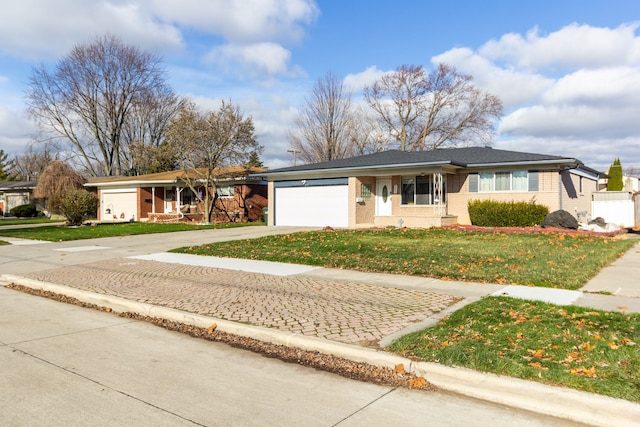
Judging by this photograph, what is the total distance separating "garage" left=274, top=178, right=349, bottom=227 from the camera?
2502cm

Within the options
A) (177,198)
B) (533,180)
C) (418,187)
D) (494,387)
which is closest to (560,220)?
(533,180)

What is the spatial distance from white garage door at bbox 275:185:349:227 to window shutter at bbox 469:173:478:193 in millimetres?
6253

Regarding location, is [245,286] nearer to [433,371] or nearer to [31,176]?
[433,371]

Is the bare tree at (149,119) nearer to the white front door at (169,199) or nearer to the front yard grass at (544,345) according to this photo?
the white front door at (169,199)

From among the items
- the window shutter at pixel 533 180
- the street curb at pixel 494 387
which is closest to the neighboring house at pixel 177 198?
the window shutter at pixel 533 180

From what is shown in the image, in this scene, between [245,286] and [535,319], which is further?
[245,286]

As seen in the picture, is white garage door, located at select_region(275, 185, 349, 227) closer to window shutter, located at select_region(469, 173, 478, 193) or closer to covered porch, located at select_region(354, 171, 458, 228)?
covered porch, located at select_region(354, 171, 458, 228)

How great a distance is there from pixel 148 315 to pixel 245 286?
88.6 inches

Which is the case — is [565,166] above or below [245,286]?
above

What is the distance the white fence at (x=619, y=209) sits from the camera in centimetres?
2439

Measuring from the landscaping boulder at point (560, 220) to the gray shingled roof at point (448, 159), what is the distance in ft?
7.61

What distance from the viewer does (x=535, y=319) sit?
20.6 feet

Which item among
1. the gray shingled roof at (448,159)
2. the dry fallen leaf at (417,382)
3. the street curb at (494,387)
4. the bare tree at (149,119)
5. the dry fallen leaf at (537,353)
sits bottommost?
the dry fallen leaf at (417,382)

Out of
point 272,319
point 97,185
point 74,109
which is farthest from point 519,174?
point 74,109
